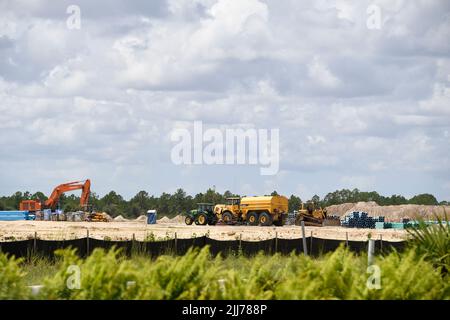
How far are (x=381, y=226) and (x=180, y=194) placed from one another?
224 ft

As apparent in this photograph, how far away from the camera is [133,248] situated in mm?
27156

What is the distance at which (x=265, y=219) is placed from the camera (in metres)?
65.1

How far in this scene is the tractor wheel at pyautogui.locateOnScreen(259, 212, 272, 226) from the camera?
6494 centimetres

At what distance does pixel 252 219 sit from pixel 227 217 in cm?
207

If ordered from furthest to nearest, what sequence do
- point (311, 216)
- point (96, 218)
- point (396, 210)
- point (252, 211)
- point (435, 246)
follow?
point (396, 210), point (96, 218), point (311, 216), point (252, 211), point (435, 246)

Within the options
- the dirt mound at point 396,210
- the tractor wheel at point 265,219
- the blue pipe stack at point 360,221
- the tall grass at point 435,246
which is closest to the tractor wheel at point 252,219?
the tractor wheel at point 265,219

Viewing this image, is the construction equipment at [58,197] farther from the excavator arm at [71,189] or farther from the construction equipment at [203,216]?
the construction equipment at [203,216]

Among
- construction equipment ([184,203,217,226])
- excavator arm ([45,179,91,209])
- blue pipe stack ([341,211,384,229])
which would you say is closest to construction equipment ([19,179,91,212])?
excavator arm ([45,179,91,209])

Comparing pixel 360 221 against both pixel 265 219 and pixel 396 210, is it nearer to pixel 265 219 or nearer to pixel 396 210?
pixel 265 219

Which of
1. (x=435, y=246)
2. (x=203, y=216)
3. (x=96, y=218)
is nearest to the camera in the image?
(x=435, y=246)

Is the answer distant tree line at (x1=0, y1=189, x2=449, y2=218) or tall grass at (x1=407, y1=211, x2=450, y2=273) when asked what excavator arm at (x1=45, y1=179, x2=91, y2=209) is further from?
tall grass at (x1=407, y1=211, x2=450, y2=273)

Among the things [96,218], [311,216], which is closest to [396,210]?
[311,216]

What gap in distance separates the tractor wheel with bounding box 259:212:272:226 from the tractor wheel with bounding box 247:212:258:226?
0.42m
